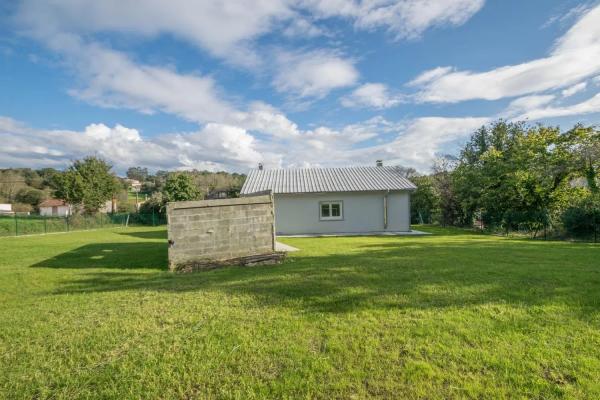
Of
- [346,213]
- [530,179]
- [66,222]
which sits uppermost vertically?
[530,179]

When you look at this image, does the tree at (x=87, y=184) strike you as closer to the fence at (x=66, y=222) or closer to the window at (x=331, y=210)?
the fence at (x=66, y=222)

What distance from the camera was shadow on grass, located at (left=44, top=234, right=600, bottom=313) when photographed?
4.57 metres

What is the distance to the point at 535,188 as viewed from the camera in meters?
18.2

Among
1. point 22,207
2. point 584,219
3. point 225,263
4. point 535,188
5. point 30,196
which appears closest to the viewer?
point 225,263

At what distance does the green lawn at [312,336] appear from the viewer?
2.57 meters

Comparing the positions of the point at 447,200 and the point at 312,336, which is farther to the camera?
the point at 447,200

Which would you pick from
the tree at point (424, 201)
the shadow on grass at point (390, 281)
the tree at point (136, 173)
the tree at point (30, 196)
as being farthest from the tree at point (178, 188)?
the tree at point (136, 173)

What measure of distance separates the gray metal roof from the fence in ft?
52.5

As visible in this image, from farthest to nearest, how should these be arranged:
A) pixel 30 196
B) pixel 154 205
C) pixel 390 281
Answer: pixel 30 196 < pixel 154 205 < pixel 390 281

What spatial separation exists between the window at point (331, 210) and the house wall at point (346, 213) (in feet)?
0.68

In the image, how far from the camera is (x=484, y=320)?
12.3ft

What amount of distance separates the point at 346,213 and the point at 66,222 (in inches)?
895

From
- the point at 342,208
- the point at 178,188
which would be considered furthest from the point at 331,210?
the point at 178,188

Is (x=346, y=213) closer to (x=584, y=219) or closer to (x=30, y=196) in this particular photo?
(x=584, y=219)
